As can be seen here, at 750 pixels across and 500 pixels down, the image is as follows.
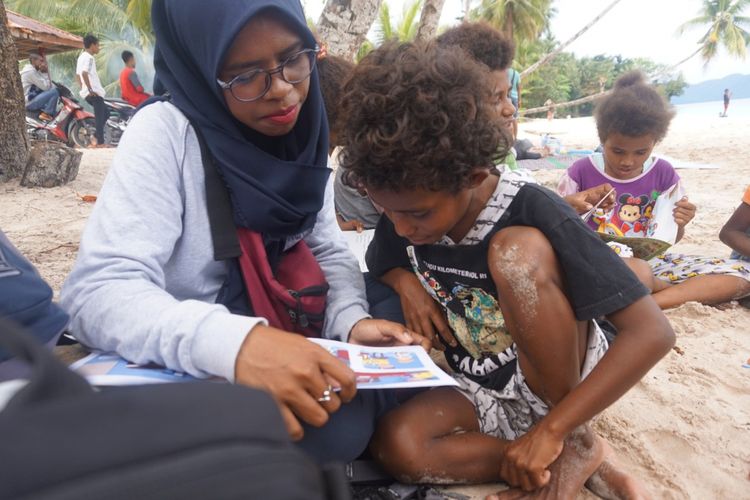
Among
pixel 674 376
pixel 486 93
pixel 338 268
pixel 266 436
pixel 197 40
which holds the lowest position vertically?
pixel 674 376

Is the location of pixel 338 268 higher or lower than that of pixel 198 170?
lower

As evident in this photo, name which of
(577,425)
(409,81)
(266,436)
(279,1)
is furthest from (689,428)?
(279,1)

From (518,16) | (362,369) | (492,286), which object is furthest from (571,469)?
(518,16)

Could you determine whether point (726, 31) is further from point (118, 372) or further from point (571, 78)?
point (118, 372)

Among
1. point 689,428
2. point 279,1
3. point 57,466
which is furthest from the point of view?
point 689,428

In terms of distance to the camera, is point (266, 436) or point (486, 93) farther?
point (486, 93)

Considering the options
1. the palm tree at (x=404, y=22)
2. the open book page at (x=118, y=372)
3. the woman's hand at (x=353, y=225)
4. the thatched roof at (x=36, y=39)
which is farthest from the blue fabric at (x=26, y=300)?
the palm tree at (x=404, y=22)

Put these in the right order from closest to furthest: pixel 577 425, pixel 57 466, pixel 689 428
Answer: pixel 57 466 < pixel 577 425 < pixel 689 428

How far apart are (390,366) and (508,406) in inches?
18.1

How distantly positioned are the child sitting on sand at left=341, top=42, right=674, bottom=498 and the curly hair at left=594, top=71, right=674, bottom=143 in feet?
5.52

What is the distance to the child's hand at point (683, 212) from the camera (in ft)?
8.83

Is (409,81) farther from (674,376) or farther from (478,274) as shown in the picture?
(674,376)

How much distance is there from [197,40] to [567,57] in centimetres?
4471

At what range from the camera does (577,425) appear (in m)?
1.22
